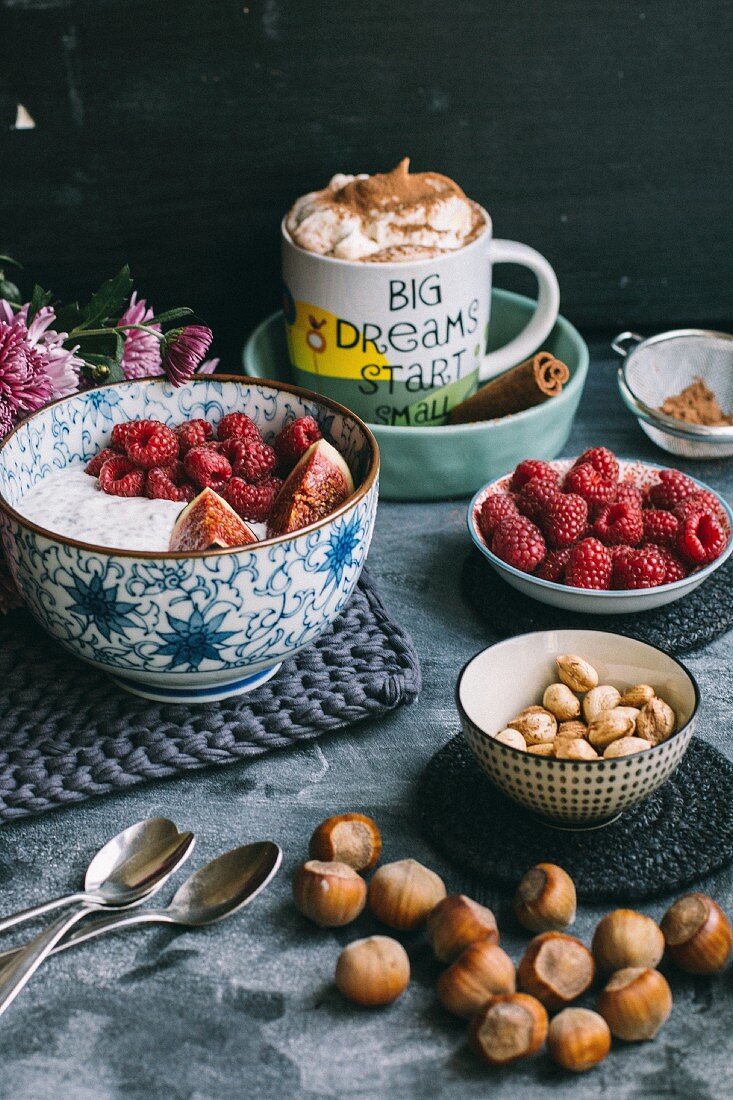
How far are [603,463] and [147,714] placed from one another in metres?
0.56

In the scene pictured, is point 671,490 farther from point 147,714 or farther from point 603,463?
point 147,714

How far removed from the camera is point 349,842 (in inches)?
33.0

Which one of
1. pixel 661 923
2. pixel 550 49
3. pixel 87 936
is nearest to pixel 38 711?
pixel 87 936

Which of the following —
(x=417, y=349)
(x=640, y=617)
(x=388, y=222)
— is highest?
(x=388, y=222)

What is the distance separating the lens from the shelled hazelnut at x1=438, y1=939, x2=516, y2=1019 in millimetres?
717

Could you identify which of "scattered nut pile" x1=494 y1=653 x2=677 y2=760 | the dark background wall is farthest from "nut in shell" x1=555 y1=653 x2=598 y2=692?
the dark background wall

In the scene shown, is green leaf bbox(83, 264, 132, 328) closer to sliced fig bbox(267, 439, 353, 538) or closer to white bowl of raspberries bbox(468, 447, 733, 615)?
sliced fig bbox(267, 439, 353, 538)

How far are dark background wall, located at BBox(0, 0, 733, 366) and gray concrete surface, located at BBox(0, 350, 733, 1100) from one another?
2.81 ft

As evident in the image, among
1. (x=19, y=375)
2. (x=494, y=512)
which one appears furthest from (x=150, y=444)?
(x=494, y=512)

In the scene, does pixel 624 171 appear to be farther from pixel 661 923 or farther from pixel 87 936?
pixel 87 936

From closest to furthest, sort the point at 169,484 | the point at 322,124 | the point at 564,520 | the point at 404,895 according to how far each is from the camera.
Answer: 1. the point at 404,895
2. the point at 169,484
3. the point at 564,520
4. the point at 322,124

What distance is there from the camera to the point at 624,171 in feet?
5.18

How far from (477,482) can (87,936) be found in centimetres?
74

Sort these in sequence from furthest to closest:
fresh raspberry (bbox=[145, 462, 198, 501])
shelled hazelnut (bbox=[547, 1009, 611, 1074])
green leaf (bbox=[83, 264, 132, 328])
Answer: green leaf (bbox=[83, 264, 132, 328]) < fresh raspberry (bbox=[145, 462, 198, 501]) < shelled hazelnut (bbox=[547, 1009, 611, 1074])
